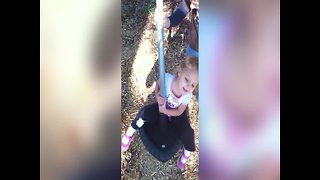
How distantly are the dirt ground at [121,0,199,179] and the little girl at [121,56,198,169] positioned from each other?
40 mm

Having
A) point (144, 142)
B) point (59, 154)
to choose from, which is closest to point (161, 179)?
point (144, 142)

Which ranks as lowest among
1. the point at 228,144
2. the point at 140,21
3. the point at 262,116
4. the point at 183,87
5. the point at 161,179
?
the point at 161,179

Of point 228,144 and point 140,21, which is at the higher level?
point 140,21

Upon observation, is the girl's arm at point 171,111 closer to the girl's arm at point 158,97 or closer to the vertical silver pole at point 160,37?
the girl's arm at point 158,97

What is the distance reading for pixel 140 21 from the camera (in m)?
3.23

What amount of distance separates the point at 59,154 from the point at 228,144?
4.08 feet

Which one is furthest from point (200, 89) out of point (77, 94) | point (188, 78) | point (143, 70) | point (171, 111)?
point (77, 94)

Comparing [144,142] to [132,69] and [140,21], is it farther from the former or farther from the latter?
[140,21]

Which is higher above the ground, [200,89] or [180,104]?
[200,89]

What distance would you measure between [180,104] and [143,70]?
14.7 inches

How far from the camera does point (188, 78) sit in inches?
128

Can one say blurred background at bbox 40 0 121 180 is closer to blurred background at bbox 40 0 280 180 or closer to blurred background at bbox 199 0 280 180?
blurred background at bbox 40 0 280 180

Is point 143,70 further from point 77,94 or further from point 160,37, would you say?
point 77,94

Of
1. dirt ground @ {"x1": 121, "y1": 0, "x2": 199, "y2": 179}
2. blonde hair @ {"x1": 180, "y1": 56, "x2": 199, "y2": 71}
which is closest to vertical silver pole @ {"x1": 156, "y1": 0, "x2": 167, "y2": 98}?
dirt ground @ {"x1": 121, "y1": 0, "x2": 199, "y2": 179}
